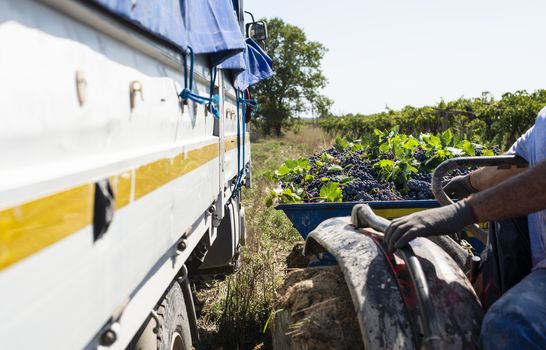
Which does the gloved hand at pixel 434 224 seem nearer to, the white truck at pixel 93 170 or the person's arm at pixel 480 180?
the person's arm at pixel 480 180

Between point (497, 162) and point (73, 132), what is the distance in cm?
180

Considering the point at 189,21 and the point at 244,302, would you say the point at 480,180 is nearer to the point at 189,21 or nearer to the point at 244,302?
the point at 189,21

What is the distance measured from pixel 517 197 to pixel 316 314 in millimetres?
844

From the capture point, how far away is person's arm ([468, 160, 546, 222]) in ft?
5.31

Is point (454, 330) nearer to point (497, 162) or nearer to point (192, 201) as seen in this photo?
point (497, 162)

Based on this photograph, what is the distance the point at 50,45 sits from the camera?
104 centimetres

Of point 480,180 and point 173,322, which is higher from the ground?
point 480,180

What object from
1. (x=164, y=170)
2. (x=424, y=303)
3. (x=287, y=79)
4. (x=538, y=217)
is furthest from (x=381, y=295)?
(x=287, y=79)

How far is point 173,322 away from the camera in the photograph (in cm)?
222

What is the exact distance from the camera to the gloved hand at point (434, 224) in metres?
1.72

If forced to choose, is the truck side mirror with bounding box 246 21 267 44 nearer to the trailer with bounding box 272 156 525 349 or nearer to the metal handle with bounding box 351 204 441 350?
the trailer with bounding box 272 156 525 349

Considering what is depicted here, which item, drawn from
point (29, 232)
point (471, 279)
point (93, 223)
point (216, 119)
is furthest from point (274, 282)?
point (29, 232)

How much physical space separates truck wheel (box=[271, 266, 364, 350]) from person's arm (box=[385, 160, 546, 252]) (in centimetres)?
34

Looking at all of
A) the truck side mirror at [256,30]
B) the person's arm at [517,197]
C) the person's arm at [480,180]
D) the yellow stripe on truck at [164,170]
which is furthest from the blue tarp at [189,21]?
the truck side mirror at [256,30]
